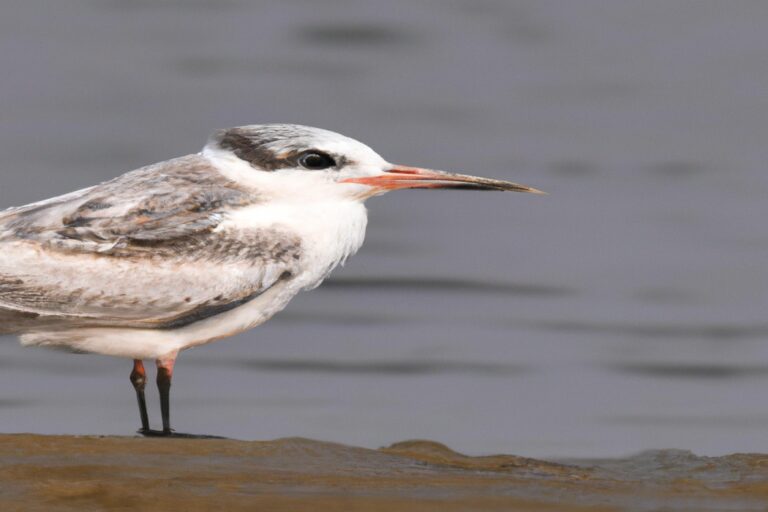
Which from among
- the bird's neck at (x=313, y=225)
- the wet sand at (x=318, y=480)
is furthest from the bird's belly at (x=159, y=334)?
the wet sand at (x=318, y=480)

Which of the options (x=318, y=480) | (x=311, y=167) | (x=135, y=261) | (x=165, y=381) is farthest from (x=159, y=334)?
(x=318, y=480)

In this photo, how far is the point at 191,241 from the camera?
381 inches

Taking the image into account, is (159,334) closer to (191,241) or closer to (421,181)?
(191,241)

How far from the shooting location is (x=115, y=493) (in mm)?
7699

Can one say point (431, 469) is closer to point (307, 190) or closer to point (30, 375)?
point (307, 190)

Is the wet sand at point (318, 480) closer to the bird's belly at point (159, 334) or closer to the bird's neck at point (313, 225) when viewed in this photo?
the bird's belly at point (159, 334)

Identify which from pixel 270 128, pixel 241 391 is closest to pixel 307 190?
pixel 270 128

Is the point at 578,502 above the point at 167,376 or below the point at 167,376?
below

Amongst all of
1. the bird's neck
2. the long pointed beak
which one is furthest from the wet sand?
the long pointed beak

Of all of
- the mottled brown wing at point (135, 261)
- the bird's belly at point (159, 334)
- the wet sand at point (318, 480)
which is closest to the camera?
the wet sand at point (318, 480)

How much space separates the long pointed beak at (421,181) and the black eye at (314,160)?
0.15 m

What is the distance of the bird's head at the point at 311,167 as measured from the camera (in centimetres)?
999

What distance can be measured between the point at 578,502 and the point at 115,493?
1.93 meters

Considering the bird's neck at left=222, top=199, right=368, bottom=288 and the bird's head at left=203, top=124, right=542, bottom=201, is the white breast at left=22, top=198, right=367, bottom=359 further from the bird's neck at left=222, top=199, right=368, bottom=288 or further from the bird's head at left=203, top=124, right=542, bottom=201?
the bird's head at left=203, top=124, right=542, bottom=201
